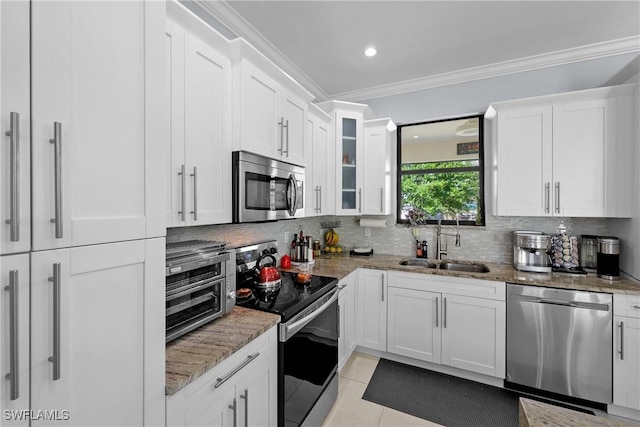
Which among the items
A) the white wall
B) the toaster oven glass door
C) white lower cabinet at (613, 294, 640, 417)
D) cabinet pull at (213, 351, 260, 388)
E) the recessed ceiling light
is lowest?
white lower cabinet at (613, 294, 640, 417)

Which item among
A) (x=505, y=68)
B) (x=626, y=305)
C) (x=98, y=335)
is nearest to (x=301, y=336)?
(x=98, y=335)

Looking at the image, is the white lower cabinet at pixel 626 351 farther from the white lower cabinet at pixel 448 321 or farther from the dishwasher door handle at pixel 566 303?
the white lower cabinet at pixel 448 321

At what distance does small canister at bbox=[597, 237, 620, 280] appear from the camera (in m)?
2.27

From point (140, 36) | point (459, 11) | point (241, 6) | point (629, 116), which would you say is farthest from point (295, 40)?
point (629, 116)

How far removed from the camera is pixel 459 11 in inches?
82.4

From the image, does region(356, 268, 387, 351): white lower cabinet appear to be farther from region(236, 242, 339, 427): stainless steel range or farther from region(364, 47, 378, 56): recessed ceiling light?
region(364, 47, 378, 56): recessed ceiling light

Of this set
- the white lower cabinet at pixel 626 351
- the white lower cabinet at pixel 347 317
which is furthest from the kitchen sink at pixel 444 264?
the white lower cabinet at pixel 626 351

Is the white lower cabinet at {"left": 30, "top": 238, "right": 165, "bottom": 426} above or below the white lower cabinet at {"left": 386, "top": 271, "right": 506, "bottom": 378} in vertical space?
above

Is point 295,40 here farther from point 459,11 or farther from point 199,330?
point 199,330

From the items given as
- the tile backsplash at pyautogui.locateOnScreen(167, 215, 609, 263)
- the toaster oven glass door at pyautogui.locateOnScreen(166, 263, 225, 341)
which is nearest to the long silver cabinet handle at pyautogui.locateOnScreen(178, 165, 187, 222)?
the toaster oven glass door at pyautogui.locateOnScreen(166, 263, 225, 341)

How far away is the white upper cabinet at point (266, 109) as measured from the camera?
1.72 metres

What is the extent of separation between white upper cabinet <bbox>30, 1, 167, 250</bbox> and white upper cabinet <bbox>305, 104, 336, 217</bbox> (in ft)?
5.69

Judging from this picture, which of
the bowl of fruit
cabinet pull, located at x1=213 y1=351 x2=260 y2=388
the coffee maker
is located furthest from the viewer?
the bowl of fruit

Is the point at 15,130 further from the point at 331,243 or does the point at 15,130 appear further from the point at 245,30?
the point at 331,243
